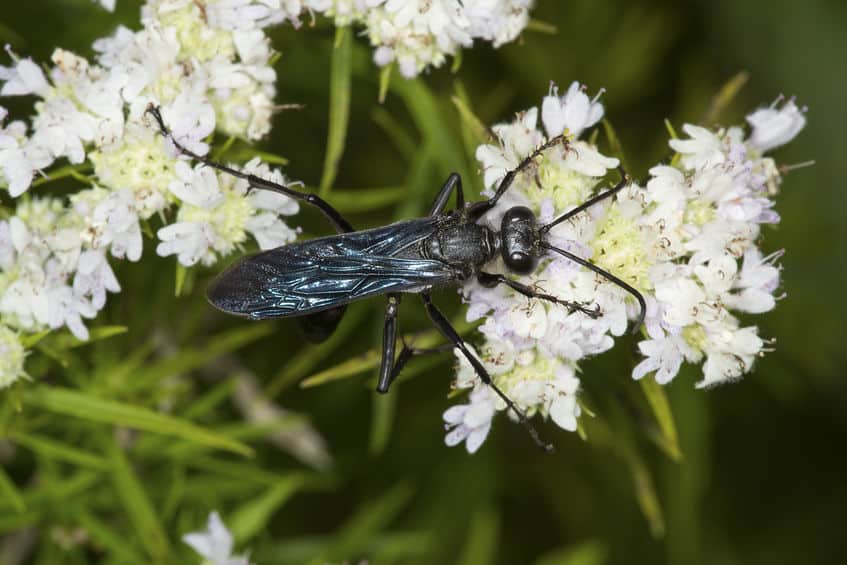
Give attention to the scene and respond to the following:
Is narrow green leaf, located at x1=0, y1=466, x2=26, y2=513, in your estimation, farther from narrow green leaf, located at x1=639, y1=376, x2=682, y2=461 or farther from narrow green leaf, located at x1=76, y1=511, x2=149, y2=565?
narrow green leaf, located at x1=639, y1=376, x2=682, y2=461

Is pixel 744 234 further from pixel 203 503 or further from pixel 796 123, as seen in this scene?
pixel 203 503

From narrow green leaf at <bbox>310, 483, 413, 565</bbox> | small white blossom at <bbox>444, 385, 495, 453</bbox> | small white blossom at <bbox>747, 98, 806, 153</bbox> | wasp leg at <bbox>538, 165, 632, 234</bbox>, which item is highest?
wasp leg at <bbox>538, 165, 632, 234</bbox>

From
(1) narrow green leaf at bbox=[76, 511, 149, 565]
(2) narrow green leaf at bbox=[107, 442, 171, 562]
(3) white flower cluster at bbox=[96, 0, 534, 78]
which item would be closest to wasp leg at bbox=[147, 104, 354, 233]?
(3) white flower cluster at bbox=[96, 0, 534, 78]

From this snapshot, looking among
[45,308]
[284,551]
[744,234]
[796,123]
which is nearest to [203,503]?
[284,551]

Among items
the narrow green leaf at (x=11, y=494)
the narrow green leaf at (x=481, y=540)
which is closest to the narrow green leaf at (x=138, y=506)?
the narrow green leaf at (x=11, y=494)

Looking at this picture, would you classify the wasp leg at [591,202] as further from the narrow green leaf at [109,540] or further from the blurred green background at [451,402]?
the narrow green leaf at [109,540]

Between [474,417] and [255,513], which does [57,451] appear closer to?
[255,513]

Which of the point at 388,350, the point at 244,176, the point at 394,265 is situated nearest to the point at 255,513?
the point at 388,350
